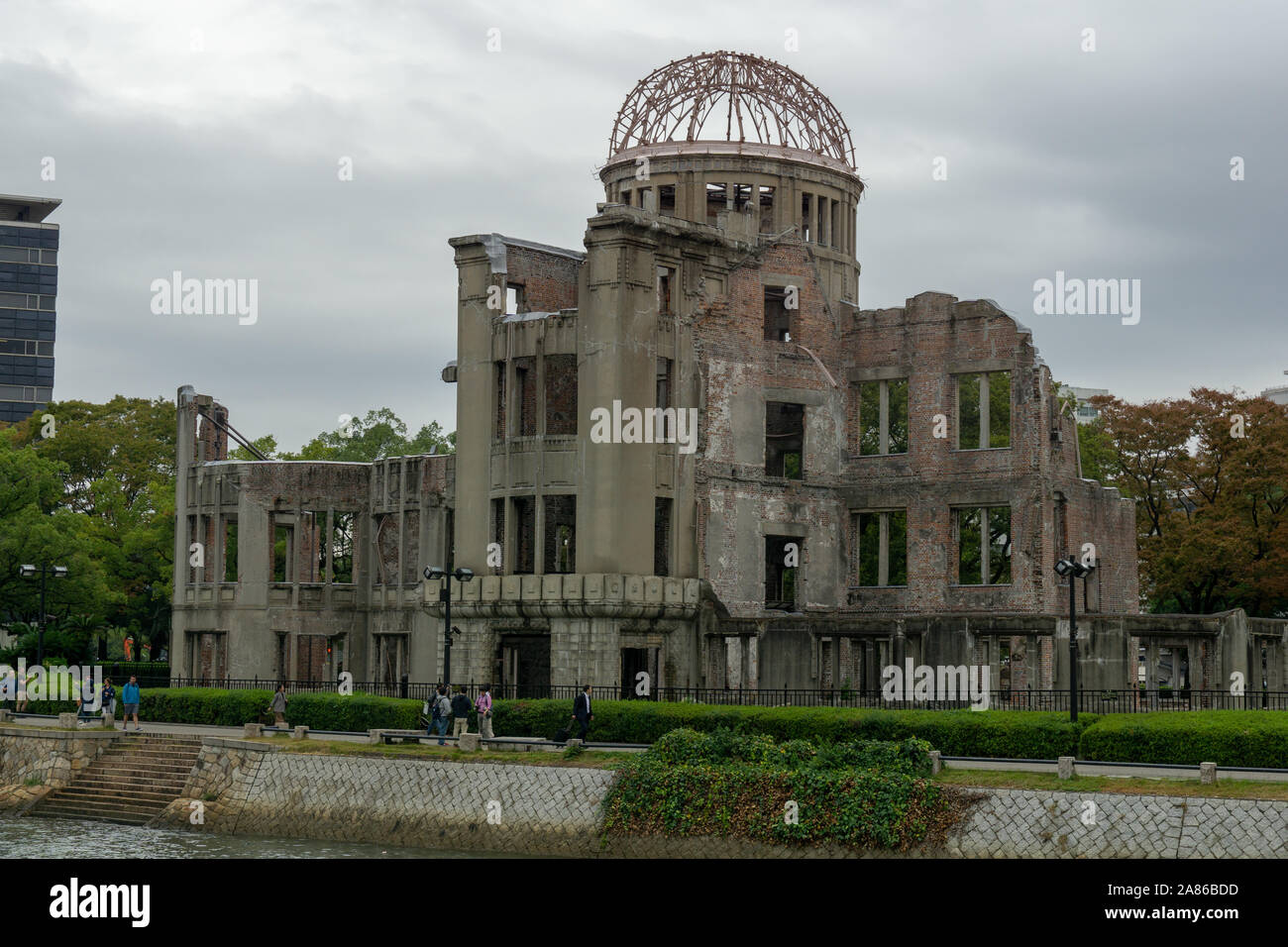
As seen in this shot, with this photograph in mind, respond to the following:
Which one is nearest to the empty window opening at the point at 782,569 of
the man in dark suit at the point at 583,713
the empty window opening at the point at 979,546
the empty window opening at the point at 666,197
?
the empty window opening at the point at 979,546

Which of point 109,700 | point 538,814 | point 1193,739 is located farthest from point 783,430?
point 1193,739

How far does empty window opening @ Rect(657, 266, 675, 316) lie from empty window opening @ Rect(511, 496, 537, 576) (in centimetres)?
668

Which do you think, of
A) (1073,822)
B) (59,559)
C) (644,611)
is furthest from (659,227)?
(59,559)

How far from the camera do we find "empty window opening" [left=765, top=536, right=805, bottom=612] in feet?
177

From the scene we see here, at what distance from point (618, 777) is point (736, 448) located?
62.3ft

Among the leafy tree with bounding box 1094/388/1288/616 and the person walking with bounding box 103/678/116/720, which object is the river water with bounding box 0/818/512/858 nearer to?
the person walking with bounding box 103/678/116/720

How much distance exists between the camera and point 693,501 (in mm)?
50500

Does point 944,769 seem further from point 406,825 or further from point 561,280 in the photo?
point 561,280

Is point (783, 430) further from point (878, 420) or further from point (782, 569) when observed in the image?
point (878, 420)

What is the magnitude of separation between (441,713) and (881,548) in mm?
18104

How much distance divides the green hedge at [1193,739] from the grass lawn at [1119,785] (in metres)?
1.67

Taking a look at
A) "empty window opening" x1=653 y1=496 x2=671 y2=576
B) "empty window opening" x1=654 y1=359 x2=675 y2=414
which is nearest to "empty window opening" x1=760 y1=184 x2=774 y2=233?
"empty window opening" x1=654 y1=359 x2=675 y2=414

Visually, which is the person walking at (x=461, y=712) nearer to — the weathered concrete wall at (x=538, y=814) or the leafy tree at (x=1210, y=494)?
the weathered concrete wall at (x=538, y=814)

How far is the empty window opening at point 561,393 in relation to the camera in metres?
51.3
